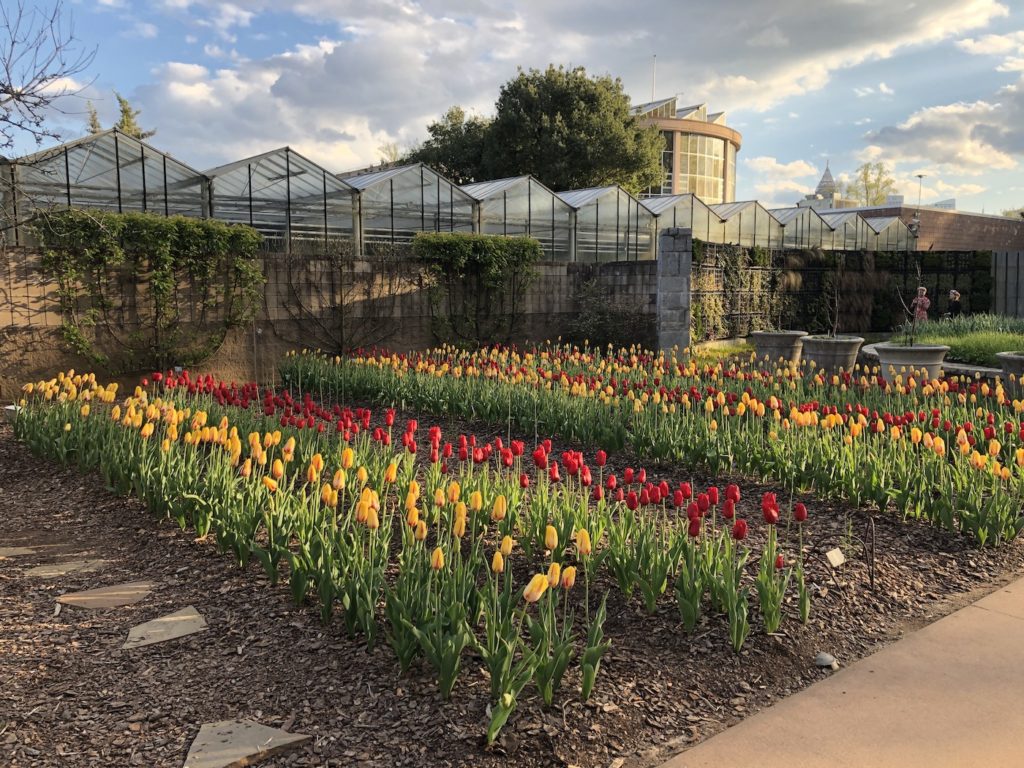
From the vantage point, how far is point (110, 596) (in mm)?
3439

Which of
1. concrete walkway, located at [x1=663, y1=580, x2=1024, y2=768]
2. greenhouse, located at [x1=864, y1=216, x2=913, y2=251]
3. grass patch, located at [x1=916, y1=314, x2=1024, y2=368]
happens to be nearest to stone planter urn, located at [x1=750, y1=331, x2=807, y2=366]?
grass patch, located at [x1=916, y1=314, x2=1024, y2=368]

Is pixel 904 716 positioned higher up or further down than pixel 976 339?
further down

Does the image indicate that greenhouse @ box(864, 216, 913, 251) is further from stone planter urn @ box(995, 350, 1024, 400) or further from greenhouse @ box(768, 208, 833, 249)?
stone planter urn @ box(995, 350, 1024, 400)

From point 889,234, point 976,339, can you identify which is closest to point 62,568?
point 976,339

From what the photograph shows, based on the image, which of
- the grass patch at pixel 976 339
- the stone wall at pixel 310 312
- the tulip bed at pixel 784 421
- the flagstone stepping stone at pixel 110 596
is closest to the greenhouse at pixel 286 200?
the stone wall at pixel 310 312

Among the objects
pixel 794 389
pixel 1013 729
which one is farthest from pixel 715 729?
pixel 794 389

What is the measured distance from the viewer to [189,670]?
2742 millimetres

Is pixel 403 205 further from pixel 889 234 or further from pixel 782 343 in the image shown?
pixel 889 234

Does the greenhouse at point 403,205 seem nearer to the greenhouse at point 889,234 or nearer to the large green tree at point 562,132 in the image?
the large green tree at point 562,132

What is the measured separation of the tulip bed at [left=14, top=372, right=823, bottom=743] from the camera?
2.54 m

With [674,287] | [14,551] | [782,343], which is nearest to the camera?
[14,551]

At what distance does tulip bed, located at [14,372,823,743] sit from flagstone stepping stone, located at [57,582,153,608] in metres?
0.40

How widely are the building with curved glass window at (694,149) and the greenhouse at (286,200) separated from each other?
37281mm

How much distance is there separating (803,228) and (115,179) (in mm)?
18110
